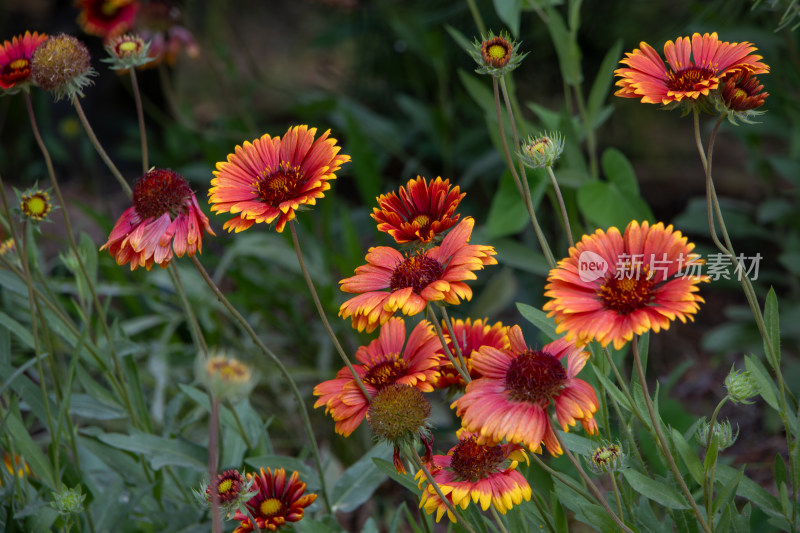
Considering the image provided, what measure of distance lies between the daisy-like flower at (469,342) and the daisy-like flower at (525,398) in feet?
0.33

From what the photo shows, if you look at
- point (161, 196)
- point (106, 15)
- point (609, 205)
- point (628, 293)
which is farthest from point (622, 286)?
point (106, 15)

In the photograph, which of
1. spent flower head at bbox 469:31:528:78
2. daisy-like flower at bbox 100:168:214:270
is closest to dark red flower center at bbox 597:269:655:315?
spent flower head at bbox 469:31:528:78

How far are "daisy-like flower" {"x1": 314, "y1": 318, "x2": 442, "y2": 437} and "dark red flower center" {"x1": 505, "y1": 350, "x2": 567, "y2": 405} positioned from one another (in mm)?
94

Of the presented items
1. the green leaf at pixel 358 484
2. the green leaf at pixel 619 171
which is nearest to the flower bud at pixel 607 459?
the green leaf at pixel 358 484

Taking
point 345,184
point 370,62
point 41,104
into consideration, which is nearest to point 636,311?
point 370,62

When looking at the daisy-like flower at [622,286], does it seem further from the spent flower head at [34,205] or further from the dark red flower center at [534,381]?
the spent flower head at [34,205]

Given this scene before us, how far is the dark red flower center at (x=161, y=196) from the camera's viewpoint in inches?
27.9

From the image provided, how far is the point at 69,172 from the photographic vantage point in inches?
115

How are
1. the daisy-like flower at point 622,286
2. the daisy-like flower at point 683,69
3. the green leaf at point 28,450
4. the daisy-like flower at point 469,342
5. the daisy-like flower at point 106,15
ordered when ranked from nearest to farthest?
1. the daisy-like flower at point 622,286
2. the daisy-like flower at point 683,69
3. the daisy-like flower at point 469,342
4. the green leaf at point 28,450
5. the daisy-like flower at point 106,15

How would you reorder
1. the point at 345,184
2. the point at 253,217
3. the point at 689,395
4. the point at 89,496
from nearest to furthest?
1. the point at 253,217
2. the point at 89,496
3. the point at 689,395
4. the point at 345,184

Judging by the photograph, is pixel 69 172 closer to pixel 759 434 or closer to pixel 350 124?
pixel 350 124

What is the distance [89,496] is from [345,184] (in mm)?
1869

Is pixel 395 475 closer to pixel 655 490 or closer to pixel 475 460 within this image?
pixel 475 460

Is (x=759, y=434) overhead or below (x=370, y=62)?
below
